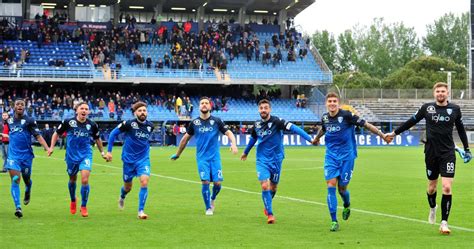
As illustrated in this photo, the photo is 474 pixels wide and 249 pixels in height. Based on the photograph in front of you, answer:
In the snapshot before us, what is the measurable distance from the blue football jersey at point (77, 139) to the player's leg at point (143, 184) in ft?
3.63

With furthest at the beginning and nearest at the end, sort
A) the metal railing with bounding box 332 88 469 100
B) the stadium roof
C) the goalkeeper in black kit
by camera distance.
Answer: the metal railing with bounding box 332 88 469 100 < the stadium roof < the goalkeeper in black kit

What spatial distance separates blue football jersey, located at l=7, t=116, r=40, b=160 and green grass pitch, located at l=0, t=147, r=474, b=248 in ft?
3.77

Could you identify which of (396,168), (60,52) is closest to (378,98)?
(60,52)

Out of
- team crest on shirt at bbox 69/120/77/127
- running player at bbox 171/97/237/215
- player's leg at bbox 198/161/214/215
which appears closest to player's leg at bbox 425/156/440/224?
running player at bbox 171/97/237/215

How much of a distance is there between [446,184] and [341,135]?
1.95 m

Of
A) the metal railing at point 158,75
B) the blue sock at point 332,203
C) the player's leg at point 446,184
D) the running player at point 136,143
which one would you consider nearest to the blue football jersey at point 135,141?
the running player at point 136,143

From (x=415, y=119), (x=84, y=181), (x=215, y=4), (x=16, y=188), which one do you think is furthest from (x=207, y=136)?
(x=215, y=4)

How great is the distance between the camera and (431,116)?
14781 mm

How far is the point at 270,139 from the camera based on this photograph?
16.8 meters

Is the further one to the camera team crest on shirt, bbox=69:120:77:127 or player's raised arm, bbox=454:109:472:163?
team crest on shirt, bbox=69:120:77:127

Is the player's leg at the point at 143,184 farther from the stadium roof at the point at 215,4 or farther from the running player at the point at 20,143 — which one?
the stadium roof at the point at 215,4

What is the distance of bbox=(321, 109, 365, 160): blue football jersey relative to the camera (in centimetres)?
1532

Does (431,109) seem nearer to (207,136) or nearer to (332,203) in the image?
(332,203)

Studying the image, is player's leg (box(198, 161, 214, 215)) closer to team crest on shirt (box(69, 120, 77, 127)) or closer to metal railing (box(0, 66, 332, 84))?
team crest on shirt (box(69, 120, 77, 127))
